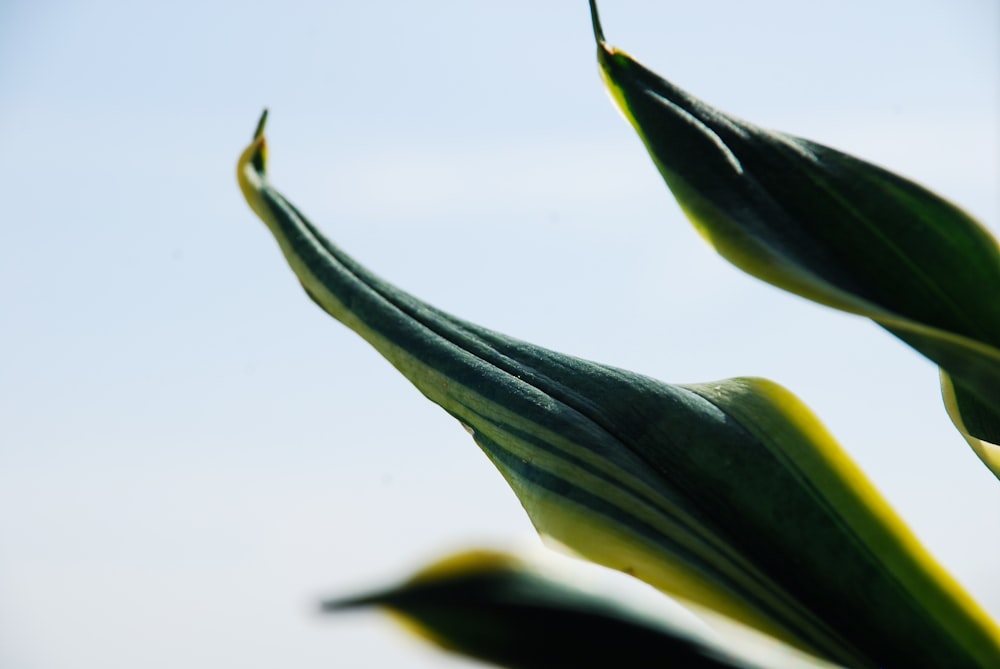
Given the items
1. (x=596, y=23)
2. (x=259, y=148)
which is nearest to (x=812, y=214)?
(x=596, y=23)

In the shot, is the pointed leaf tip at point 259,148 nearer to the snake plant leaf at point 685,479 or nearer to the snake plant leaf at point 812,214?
the snake plant leaf at point 685,479

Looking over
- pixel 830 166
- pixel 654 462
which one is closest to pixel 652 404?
pixel 654 462

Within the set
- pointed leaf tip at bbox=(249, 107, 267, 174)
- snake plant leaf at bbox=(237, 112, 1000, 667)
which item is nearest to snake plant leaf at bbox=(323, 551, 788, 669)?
snake plant leaf at bbox=(237, 112, 1000, 667)

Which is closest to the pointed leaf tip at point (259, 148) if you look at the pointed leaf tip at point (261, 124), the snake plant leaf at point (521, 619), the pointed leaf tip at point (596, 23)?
the pointed leaf tip at point (261, 124)

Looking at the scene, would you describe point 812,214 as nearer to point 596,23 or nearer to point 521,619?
point 596,23

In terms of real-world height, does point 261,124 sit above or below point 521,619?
above

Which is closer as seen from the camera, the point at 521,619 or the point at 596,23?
the point at 521,619

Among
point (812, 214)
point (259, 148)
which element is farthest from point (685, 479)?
point (259, 148)
